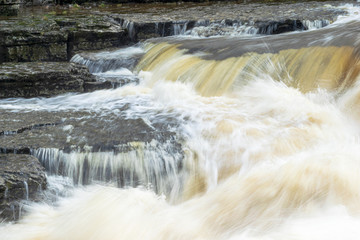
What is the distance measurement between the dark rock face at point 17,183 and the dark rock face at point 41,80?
7.93ft

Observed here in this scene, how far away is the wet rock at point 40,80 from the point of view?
638 cm

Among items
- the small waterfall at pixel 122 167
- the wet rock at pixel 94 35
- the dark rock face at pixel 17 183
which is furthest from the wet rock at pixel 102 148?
the wet rock at pixel 94 35

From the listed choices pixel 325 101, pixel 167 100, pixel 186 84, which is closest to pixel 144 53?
pixel 186 84

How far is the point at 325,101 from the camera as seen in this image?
5.48 metres

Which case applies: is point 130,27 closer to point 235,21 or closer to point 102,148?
point 235,21

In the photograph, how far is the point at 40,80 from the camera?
649cm

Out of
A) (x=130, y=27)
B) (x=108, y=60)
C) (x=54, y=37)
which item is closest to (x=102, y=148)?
(x=108, y=60)

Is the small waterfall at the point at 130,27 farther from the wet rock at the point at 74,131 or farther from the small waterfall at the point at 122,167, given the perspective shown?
the small waterfall at the point at 122,167

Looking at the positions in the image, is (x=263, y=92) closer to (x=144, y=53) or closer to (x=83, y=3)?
(x=144, y=53)

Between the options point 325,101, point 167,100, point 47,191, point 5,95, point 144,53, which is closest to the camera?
point 47,191

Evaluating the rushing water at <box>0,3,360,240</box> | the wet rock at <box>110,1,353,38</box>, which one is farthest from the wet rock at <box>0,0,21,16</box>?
the rushing water at <box>0,3,360,240</box>

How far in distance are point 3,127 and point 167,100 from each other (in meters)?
2.06

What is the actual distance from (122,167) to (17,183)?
94 centimetres

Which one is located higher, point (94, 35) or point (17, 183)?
point (94, 35)
